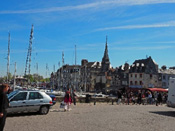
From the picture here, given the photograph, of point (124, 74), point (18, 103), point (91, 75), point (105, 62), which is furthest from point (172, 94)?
point (91, 75)

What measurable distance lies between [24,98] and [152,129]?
325 inches

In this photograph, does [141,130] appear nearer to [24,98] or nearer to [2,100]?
[2,100]

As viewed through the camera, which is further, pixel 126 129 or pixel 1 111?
pixel 126 129

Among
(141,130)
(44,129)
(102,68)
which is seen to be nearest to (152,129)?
(141,130)

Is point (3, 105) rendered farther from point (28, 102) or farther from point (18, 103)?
point (28, 102)

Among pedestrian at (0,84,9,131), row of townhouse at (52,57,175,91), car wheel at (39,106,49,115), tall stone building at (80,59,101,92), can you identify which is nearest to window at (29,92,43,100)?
car wheel at (39,106,49,115)

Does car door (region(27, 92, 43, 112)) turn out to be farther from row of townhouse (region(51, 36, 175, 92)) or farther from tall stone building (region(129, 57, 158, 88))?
tall stone building (region(129, 57, 158, 88))

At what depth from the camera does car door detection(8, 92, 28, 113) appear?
15.2m

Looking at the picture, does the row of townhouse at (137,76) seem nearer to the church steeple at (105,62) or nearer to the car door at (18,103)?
the church steeple at (105,62)

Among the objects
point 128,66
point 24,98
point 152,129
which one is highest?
point 128,66

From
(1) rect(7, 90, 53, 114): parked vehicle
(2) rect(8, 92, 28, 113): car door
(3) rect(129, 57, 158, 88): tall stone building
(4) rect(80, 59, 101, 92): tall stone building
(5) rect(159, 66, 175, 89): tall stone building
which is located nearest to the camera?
(2) rect(8, 92, 28, 113): car door

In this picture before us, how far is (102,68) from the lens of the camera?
120500 mm

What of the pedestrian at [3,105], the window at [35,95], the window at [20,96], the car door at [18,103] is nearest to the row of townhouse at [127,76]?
the window at [35,95]

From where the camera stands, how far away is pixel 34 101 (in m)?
16.3
